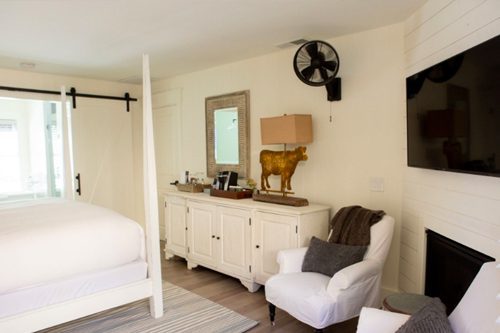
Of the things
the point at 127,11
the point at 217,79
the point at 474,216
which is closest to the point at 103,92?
the point at 217,79

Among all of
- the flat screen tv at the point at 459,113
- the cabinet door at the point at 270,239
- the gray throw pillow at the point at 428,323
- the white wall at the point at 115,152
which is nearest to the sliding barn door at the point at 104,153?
the white wall at the point at 115,152

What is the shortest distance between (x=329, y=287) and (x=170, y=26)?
92.0 inches

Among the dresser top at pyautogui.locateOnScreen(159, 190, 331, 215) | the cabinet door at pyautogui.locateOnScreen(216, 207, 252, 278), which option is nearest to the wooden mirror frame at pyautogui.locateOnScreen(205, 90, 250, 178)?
the dresser top at pyautogui.locateOnScreen(159, 190, 331, 215)

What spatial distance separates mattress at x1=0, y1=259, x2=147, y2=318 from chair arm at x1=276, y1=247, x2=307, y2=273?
42.6 inches

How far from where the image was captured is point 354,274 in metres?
2.41

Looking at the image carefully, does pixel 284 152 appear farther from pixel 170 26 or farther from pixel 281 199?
pixel 170 26

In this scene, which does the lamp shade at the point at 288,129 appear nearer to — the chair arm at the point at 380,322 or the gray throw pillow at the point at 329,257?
the gray throw pillow at the point at 329,257

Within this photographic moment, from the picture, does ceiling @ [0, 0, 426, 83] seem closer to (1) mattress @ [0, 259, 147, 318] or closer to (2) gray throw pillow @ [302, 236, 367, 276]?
(2) gray throw pillow @ [302, 236, 367, 276]

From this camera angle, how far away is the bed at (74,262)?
231 centimetres

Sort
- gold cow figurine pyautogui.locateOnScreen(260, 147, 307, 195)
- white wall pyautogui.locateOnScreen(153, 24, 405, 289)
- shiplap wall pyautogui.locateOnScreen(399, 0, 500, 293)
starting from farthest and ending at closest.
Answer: gold cow figurine pyautogui.locateOnScreen(260, 147, 307, 195) < white wall pyautogui.locateOnScreen(153, 24, 405, 289) < shiplap wall pyautogui.locateOnScreen(399, 0, 500, 293)

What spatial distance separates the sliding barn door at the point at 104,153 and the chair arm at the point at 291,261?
11.5 ft

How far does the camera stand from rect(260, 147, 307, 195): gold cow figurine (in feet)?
11.1

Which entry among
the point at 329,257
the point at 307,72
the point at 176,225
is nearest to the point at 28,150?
the point at 176,225

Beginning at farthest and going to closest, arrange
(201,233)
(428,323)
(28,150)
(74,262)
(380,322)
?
(28,150)
(201,233)
(74,262)
(380,322)
(428,323)
